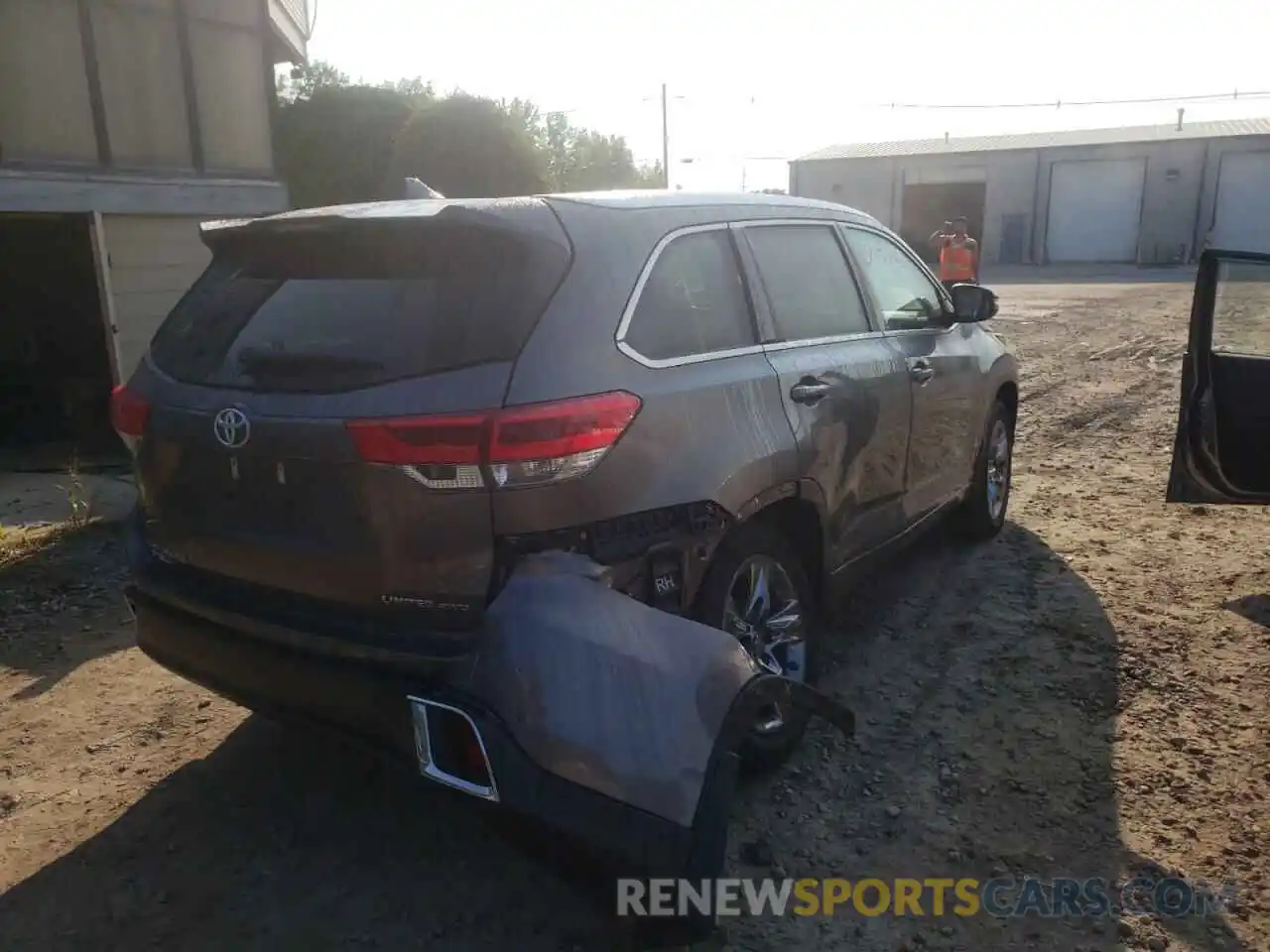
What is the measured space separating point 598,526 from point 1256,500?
12.1ft

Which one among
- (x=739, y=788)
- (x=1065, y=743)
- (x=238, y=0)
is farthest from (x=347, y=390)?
(x=238, y=0)

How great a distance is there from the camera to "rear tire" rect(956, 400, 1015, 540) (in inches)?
205

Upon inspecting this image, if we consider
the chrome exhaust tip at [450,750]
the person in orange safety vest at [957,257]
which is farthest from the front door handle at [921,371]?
the person in orange safety vest at [957,257]

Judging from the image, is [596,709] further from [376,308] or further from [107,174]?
[107,174]

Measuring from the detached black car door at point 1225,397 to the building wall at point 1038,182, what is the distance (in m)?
36.6

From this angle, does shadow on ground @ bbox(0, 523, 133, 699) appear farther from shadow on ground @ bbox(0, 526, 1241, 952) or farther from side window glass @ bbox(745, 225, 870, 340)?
side window glass @ bbox(745, 225, 870, 340)

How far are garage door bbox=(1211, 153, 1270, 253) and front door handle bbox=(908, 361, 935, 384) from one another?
3695cm

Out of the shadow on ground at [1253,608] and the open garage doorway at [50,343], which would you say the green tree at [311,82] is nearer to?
the open garage doorway at [50,343]

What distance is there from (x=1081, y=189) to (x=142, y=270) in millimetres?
37282

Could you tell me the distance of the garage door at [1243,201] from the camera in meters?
34.8

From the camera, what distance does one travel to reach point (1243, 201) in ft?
116

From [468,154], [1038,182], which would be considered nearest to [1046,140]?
[1038,182]

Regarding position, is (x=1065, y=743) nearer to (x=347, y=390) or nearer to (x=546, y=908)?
(x=546, y=908)

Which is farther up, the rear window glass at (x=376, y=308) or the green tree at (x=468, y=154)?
the green tree at (x=468, y=154)
